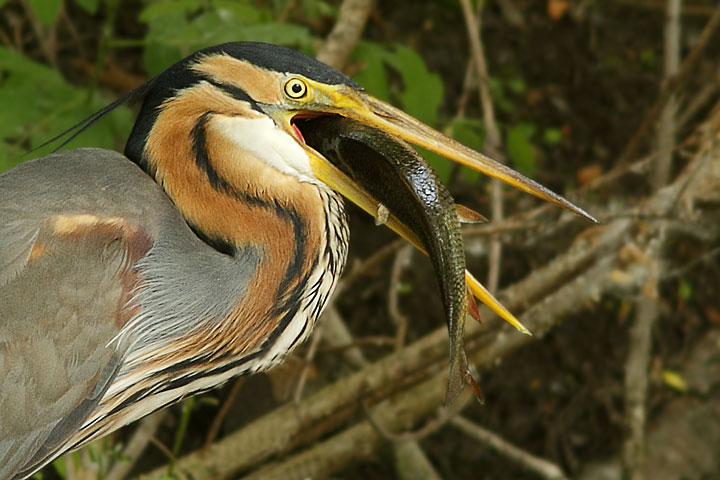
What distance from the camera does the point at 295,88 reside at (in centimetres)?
170

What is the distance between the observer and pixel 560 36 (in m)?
4.70

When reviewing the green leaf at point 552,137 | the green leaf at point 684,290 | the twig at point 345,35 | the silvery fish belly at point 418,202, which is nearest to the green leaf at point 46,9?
the twig at point 345,35

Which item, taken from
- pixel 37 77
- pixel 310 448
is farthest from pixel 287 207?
pixel 310 448

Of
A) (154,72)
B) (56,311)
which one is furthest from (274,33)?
(56,311)

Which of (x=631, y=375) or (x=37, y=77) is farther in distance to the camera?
(x=631, y=375)

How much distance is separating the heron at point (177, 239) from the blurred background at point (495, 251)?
54 cm

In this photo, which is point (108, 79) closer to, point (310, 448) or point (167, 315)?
point (310, 448)

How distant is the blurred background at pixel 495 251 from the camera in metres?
2.70

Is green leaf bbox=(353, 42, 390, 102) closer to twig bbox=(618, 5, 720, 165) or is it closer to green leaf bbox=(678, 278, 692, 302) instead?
twig bbox=(618, 5, 720, 165)

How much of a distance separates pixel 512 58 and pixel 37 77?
2.72 metres

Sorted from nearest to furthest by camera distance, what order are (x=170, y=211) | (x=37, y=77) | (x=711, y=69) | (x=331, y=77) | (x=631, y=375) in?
(x=331, y=77) → (x=170, y=211) → (x=37, y=77) → (x=631, y=375) → (x=711, y=69)

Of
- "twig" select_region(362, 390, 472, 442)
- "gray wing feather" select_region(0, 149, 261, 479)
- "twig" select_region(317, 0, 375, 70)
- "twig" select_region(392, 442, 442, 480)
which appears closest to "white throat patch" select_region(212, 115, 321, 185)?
"gray wing feather" select_region(0, 149, 261, 479)

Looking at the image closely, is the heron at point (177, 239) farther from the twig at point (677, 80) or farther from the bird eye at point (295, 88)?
the twig at point (677, 80)

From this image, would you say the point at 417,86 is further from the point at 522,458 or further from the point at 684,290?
the point at 684,290
